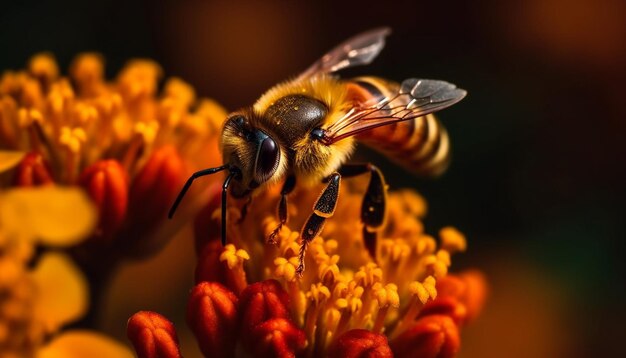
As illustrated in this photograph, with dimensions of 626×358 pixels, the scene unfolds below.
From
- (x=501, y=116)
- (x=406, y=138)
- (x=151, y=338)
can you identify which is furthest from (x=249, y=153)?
(x=501, y=116)

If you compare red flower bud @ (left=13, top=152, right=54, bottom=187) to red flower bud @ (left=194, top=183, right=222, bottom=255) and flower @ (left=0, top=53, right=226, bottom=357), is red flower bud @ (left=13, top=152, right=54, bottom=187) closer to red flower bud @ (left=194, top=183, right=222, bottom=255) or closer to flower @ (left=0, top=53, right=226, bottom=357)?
flower @ (left=0, top=53, right=226, bottom=357)

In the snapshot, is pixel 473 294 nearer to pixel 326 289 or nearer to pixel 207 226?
pixel 326 289

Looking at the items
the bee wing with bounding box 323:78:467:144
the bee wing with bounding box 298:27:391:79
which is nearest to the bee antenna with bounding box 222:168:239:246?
the bee wing with bounding box 323:78:467:144

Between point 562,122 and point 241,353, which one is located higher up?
point 241,353

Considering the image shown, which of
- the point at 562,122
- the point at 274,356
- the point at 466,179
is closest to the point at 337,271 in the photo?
the point at 274,356

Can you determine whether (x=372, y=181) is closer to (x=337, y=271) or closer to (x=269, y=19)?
(x=337, y=271)

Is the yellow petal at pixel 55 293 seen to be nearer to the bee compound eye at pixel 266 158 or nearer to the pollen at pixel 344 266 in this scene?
the pollen at pixel 344 266
